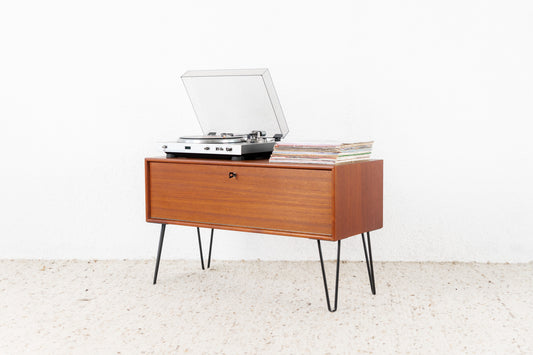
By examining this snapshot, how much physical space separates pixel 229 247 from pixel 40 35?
173cm

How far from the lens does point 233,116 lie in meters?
3.44

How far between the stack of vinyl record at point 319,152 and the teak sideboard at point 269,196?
0.04 metres

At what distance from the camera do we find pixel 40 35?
408 cm

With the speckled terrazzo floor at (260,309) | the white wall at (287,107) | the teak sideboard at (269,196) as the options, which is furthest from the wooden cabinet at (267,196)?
the white wall at (287,107)

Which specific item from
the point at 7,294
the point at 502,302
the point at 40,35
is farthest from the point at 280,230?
the point at 40,35

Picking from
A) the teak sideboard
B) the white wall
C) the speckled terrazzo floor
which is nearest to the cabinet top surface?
the teak sideboard

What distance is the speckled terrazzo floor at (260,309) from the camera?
8.47ft

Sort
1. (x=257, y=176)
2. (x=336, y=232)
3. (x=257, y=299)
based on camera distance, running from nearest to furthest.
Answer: (x=336, y=232) → (x=257, y=176) → (x=257, y=299)

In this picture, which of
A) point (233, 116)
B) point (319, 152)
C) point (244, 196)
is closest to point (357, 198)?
point (319, 152)

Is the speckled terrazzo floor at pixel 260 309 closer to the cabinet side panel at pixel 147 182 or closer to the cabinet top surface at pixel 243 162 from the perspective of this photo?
the cabinet side panel at pixel 147 182

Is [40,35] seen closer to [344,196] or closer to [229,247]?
[229,247]

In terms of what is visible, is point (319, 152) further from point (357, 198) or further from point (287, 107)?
point (287, 107)

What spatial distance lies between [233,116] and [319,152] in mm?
736

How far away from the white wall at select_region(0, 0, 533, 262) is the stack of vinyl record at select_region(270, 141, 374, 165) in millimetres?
925
